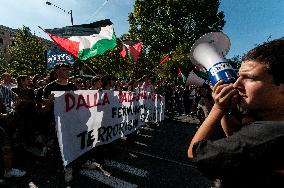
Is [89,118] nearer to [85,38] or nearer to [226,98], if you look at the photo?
[85,38]

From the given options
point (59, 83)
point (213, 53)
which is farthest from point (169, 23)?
point (213, 53)

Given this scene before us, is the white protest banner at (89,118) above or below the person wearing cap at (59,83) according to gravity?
below

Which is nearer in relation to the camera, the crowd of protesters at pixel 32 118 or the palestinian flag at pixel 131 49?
the crowd of protesters at pixel 32 118

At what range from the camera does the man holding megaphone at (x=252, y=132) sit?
47.1 inches

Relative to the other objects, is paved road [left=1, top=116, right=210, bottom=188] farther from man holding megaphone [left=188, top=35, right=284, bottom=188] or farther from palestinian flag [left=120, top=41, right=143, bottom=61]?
palestinian flag [left=120, top=41, right=143, bottom=61]

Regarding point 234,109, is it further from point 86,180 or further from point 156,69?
point 156,69

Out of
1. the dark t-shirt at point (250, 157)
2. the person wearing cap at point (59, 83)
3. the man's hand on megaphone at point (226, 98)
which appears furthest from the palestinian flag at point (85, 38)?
the dark t-shirt at point (250, 157)

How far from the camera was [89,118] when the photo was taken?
592cm

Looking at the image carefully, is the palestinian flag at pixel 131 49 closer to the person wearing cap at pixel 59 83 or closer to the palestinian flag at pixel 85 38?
the palestinian flag at pixel 85 38

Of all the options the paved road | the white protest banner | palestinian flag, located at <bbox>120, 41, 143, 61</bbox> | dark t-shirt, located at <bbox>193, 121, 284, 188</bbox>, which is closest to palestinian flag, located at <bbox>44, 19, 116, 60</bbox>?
the white protest banner

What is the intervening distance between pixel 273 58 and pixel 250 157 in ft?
1.32

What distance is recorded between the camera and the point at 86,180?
5586 millimetres

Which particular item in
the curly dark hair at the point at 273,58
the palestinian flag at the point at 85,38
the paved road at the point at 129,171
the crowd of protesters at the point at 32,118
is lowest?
the paved road at the point at 129,171

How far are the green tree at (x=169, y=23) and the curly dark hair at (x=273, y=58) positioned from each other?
39197mm
